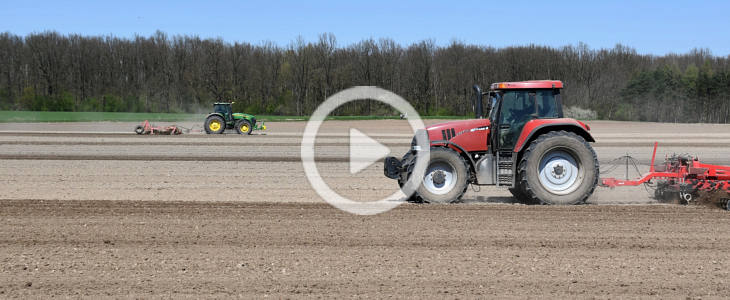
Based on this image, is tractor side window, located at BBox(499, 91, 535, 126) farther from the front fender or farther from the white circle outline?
the white circle outline

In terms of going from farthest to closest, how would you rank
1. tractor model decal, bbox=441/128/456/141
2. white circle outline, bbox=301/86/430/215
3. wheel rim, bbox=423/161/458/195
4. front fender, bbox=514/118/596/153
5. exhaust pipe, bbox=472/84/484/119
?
1. tractor model decal, bbox=441/128/456/141
2. wheel rim, bbox=423/161/458/195
3. front fender, bbox=514/118/596/153
4. exhaust pipe, bbox=472/84/484/119
5. white circle outline, bbox=301/86/430/215

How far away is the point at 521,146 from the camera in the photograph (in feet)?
27.9

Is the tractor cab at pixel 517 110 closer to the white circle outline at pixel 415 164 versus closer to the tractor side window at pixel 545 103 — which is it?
the tractor side window at pixel 545 103

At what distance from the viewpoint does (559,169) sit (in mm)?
8695

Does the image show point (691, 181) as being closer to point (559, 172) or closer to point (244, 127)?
point (559, 172)

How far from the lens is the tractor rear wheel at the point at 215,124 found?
27.9 meters

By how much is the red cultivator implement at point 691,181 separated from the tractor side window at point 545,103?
1.29m

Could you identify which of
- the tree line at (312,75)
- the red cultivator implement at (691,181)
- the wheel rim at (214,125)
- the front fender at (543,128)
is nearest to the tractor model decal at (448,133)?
the front fender at (543,128)

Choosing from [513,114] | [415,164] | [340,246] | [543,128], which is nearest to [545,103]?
[543,128]

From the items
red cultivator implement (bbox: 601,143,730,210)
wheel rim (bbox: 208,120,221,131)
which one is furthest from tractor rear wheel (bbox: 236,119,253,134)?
red cultivator implement (bbox: 601,143,730,210)

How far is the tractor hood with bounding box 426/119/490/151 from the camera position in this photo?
8.75 m

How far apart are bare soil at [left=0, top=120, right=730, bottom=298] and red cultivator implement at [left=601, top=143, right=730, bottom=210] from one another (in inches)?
11.2

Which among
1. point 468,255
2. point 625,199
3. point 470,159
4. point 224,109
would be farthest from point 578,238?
point 224,109

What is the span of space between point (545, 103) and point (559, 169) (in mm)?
935
